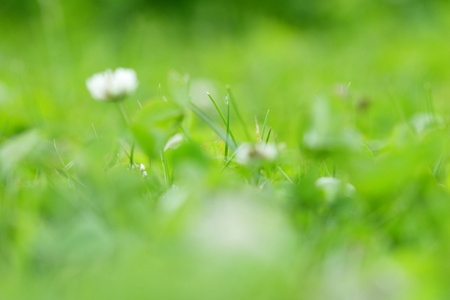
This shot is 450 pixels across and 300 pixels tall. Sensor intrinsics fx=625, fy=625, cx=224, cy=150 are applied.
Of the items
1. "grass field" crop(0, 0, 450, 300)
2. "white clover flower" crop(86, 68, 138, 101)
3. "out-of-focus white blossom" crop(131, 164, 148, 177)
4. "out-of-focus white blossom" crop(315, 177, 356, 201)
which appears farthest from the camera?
"white clover flower" crop(86, 68, 138, 101)

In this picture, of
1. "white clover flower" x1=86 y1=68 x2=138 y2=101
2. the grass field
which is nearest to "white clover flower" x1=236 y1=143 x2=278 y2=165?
the grass field

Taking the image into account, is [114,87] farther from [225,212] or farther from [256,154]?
[225,212]

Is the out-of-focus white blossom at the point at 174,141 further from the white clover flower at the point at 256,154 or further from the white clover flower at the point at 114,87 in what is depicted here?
the white clover flower at the point at 114,87

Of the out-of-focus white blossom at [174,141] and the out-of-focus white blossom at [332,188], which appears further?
the out-of-focus white blossom at [174,141]

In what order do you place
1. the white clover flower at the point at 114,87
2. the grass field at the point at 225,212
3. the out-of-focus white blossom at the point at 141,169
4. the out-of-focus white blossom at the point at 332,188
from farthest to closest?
the white clover flower at the point at 114,87
the out-of-focus white blossom at the point at 141,169
the out-of-focus white blossom at the point at 332,188
the grass field at the point at 225,212

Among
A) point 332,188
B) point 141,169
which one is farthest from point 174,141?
point 332,188

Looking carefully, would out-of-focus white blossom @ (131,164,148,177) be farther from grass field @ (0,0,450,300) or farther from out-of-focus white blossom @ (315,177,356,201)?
out-of-focus white blossom @ (315,177,356,201)

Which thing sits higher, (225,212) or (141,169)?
(225,212)

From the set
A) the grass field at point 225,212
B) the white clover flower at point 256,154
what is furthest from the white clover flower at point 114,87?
the white clover flower at point 256,154

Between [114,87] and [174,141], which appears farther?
[114,87]

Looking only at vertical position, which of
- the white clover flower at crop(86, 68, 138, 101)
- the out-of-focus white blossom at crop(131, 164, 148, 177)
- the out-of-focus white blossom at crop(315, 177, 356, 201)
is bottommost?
the out-of-focus white blossom at crop(131, 164, 148, 177)

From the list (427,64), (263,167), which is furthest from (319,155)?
(427,64)
